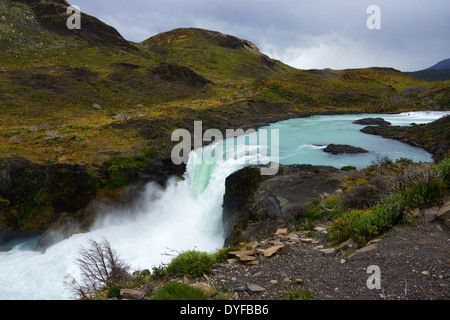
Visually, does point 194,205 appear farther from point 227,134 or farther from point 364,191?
point 227,134

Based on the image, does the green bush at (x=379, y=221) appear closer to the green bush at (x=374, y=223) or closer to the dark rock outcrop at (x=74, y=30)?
the green bush at (x=374, y=223)

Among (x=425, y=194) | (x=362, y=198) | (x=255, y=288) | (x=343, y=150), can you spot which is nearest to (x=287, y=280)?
(x=255, y=288)

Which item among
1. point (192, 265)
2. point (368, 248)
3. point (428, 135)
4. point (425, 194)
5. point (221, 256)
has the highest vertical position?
point (428, 135)

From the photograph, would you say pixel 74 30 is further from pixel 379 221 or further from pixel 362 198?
pixel 379 221

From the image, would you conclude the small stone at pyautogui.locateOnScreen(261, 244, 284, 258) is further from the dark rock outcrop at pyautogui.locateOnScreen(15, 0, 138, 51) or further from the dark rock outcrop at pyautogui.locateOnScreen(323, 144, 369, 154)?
the dark rock outcrop at pyautogui.locateOnScreen(15, 0, 138, 51)

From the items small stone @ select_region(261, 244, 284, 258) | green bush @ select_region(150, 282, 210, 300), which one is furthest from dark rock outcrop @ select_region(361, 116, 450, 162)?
green bush @ select_region(150, 282, 210, 300)

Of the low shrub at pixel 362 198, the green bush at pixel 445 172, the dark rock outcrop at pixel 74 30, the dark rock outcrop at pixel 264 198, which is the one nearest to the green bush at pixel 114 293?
the dark rock outcrop at pixel 264 198
